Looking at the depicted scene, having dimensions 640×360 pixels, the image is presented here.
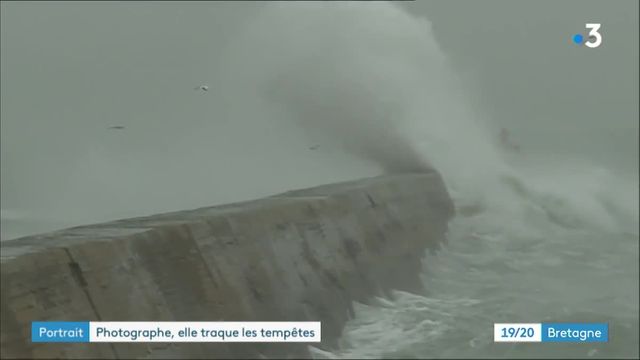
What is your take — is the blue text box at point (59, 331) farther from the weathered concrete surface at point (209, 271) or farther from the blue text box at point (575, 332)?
the blue text box at point (575, 332)

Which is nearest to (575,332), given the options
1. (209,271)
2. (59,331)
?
(209,271)

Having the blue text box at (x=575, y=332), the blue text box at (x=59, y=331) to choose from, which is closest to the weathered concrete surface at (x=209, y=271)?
the blue text box at (x=59, y=331)

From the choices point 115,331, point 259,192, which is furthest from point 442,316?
point 259,192

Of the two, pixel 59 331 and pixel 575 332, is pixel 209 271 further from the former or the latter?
pixel 575 332

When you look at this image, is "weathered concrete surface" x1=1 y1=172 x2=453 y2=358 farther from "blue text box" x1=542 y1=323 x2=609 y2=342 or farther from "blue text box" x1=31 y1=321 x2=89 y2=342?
"blue text box" x1=542 y1=323 x2=609 y2=342

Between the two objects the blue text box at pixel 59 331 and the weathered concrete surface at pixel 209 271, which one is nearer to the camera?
the blue text box at pixel 59 331

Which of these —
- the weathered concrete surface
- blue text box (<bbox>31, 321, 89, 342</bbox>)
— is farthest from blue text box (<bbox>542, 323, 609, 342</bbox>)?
blue text box (<bbox>31, 321, 89, 342</bbox>)
